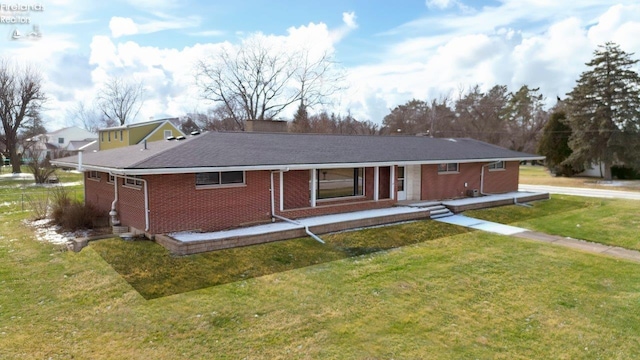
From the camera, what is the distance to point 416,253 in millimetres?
10500

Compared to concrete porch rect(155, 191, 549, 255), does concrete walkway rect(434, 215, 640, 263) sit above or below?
below

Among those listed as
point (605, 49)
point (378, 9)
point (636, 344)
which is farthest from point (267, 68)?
Result: point (636, 344)

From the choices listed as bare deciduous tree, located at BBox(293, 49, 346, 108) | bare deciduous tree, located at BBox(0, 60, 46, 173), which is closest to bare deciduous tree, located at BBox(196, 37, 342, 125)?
bare deciduous tree, located at BBox(293, 49, 346, 108)

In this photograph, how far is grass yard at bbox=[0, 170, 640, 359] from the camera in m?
5.74

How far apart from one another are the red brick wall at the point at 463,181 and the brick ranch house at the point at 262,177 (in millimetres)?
49

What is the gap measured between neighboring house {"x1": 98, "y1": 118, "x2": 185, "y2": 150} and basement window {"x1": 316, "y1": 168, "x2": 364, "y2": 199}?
2657 centimetres

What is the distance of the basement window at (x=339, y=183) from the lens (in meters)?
14.8

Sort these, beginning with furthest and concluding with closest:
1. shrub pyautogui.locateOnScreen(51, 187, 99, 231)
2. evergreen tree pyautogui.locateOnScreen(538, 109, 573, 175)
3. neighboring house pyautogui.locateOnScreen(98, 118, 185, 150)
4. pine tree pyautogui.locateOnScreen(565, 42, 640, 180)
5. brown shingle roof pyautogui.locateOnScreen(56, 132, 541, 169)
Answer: neighboring house pyautogui.locateOnScreen(98, 118, 185, 150)
evergreen tree pyautogui.locateOnScreen(538, 109, 573, 175)
pine tree pyautogui.locateOnScreen(565, 42, 640, 180)
shrub pyautogui.locateOnScreen(51, 187, 99, 231)
brown shingle roof pyautogui.locateOnScreen(56, 132, 541, 169)

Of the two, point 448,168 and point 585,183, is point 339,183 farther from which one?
point 585,183

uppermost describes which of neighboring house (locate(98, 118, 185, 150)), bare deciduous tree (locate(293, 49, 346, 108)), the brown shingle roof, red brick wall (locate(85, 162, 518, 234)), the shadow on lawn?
bare deciduous tree (locate(293, 49, 346, 108))

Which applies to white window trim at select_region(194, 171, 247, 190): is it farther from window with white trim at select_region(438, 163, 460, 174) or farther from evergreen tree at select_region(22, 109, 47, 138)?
evergreen tree at select_region(22, 109, 47, 138)

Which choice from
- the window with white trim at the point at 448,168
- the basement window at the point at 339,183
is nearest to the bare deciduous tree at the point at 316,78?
the window with white trim at the point at 448,168

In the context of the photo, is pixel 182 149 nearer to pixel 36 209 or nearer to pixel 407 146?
pixel 36 209

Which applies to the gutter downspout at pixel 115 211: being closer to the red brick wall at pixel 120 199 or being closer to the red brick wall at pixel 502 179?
the red brick wall at pixel 120 199
